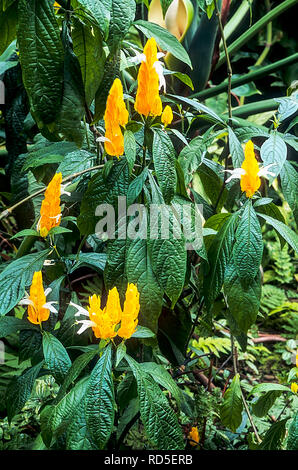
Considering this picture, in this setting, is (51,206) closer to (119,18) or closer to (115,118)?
(115,118)

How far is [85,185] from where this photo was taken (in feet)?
3.45

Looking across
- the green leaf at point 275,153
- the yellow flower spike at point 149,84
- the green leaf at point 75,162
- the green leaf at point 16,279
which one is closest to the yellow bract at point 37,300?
the green leaf at point 16,279

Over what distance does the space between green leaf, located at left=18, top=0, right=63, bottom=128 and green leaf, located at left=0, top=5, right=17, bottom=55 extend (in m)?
0.08

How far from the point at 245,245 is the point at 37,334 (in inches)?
19.8

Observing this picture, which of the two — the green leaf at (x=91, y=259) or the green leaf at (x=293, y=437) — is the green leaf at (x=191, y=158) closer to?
the green leaf at (x=91, y=259)

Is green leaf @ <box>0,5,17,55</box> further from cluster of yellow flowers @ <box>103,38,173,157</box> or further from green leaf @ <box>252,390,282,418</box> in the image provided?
green leaf @ <box>252,390,282,418</box>

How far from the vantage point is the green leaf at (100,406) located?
26.7 inches

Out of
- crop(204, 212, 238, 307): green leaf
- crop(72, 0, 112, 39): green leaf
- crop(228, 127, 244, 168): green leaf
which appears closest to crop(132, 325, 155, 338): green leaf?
crop(204, 212, 238, 307): green leaf

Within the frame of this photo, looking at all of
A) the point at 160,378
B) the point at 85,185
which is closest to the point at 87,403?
the point at 160,378

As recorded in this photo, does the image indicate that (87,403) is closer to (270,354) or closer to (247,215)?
(247,215)

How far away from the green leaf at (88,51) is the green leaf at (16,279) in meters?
0.32

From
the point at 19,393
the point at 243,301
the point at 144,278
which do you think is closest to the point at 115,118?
the point at 144,278

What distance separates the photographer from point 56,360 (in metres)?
0.84

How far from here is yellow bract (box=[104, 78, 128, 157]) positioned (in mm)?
705
